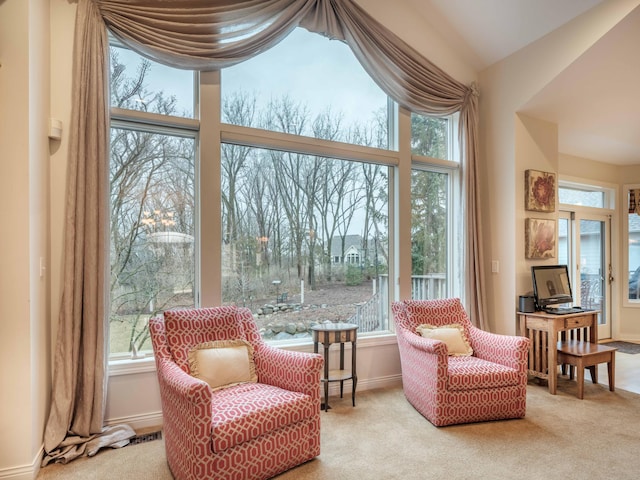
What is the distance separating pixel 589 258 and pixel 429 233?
123 inches

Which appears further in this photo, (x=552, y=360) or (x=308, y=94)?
(x=308, y=94)

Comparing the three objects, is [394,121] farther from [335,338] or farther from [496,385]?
[496,385]

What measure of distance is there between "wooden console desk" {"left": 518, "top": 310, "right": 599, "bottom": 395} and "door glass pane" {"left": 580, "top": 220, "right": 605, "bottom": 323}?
2.07 metres

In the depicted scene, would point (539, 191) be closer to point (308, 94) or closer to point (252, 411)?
point (308, 94)

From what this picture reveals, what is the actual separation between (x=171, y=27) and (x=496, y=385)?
3.48 meters

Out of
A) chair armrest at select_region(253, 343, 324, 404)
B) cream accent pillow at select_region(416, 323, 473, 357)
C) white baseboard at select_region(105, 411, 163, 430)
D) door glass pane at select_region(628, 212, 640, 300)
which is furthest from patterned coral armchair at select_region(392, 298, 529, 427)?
door glass pane at select_region(628, 212, 640, 300)

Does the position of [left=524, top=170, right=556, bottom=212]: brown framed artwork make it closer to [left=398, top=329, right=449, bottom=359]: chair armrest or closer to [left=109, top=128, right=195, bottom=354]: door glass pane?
[left=398, top=329, right=449, bottom=359]: chair armrest

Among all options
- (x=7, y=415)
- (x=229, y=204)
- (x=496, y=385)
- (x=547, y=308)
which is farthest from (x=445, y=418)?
(x=7, y=415)

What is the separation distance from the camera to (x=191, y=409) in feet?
6.05

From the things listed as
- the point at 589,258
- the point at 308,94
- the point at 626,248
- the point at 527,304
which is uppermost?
the point at 308,94

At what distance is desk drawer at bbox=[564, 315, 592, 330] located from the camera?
137 inches

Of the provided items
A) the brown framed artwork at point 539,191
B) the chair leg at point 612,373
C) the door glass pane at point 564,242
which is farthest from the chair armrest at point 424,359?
the door glass pane at point 564,242

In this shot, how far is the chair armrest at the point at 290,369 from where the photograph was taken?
226 centimetres

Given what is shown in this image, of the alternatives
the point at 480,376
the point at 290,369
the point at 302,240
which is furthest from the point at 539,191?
the point at 290,369
